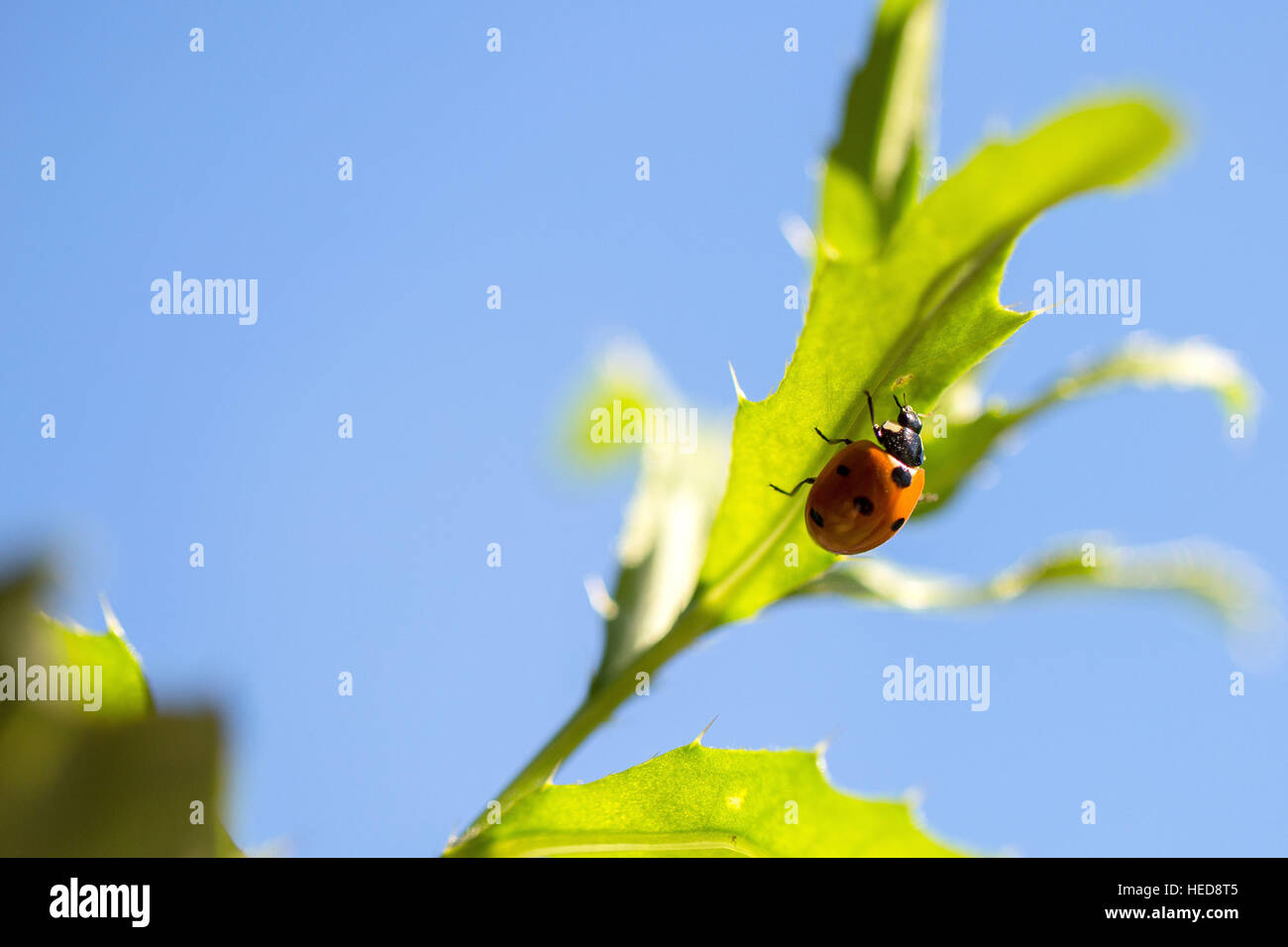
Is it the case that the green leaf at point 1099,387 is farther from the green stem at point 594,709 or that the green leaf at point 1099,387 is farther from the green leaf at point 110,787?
the green leaf at point 110,787

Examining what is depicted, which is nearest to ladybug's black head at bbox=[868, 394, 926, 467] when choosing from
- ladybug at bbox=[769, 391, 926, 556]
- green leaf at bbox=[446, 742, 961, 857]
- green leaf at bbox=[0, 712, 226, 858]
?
ladybug at bbox=[769, 391, 926, 556]

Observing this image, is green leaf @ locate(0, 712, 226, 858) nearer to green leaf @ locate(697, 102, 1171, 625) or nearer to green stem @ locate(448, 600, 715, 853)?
green stem @ locate(448, 600, 715, 853)

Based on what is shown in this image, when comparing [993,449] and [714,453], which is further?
[714,453]
